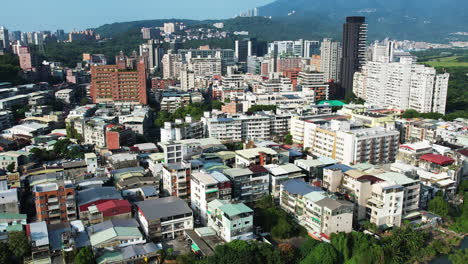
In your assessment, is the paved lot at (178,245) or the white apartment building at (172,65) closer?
the paved lot at (178,245)

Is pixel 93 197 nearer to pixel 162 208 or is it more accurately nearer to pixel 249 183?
pixel 162 208

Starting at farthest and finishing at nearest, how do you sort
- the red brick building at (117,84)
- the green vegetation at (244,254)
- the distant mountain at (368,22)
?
the distant mountain at (368,22) < the red brick building at (117,84) < the green vegetation at (244,254)

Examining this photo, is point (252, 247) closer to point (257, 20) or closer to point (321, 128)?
point (321, 128)

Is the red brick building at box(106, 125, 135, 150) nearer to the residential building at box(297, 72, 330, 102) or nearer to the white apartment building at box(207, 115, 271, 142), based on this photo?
the white apartment building at box(207, 115, 271, 142)

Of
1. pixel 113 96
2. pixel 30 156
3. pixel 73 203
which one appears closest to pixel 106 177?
pixel 73 203

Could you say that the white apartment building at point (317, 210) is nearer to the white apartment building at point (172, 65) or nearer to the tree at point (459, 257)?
the tree at point (459, 257)

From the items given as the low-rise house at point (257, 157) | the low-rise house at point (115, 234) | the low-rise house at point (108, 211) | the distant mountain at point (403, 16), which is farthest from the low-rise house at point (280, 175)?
the distant mountain at point (403, 16)
